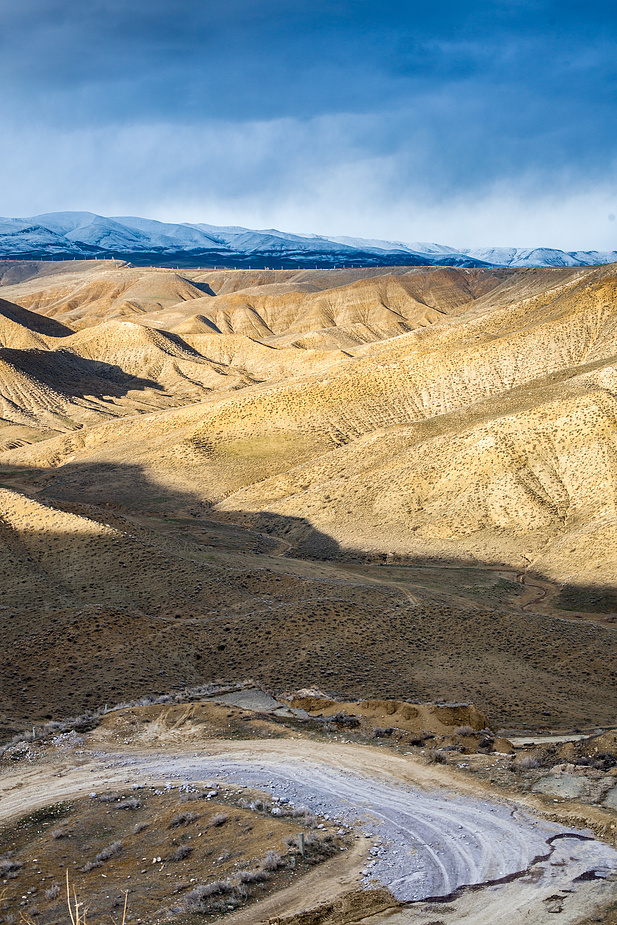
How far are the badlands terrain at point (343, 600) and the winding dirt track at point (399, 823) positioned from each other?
73 millimetres

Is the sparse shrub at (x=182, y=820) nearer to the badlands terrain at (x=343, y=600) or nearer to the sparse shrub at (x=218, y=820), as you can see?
the badlands terrain at (x=343, y=600)

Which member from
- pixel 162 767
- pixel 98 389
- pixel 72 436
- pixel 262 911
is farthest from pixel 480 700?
pixel 98 389

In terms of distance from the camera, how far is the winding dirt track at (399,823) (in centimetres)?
1119

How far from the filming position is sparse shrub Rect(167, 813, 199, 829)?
14.6 meters

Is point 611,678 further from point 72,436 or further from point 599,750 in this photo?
point 72,436

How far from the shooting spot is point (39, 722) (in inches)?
882

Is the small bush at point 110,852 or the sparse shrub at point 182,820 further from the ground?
the sparse shrub at point 182,820

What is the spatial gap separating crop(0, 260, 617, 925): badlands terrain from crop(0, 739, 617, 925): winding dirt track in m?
0.07

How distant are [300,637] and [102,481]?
41408mm

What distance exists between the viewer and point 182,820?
1463 centimetres

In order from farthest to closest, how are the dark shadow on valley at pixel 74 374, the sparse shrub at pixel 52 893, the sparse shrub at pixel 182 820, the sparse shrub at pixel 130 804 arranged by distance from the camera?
the dark shadow on valley at pixel 74 374, the sparse shrub at pixel 130 804, the sparse shrub at pixel 182 820, the sparse shrub at pixel 52 893

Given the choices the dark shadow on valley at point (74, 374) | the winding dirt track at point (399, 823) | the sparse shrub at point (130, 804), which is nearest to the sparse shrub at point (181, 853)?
the winding dirt track at point (399, 823)

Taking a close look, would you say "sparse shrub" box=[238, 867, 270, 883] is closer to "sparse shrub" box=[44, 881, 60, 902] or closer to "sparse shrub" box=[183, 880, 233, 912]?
"sparse shrub" box=[183, 880, 233, 912]

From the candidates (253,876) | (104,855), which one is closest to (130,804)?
(104,855)
